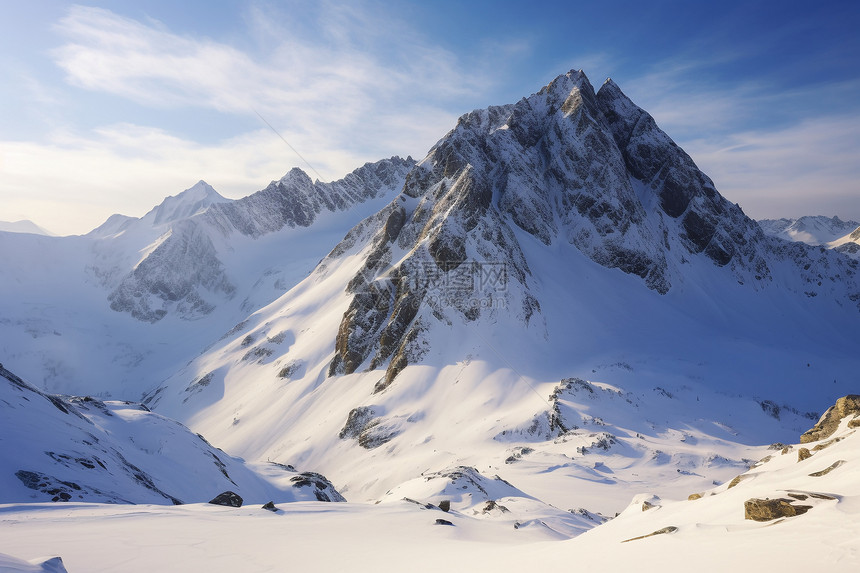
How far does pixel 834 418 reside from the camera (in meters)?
13.1

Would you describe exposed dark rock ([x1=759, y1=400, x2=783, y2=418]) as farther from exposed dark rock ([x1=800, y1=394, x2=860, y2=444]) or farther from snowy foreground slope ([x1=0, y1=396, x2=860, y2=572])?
snowy foreground slope ([x1=0, y1=396, x2=860, y2=572])

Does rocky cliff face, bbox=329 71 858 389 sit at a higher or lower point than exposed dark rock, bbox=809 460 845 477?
higher

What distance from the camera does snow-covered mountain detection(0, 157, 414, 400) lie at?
10788 cm

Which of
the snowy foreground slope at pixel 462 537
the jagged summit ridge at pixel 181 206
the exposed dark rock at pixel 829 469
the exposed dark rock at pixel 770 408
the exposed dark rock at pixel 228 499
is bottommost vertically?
the exposed dark rock at pixel 770 408

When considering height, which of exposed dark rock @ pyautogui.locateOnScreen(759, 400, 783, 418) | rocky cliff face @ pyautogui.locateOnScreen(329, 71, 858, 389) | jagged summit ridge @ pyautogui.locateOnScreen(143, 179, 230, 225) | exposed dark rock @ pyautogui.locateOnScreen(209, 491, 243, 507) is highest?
jagged summit ridge @ pyautogui.locateOnScreen(143, 179, 230, 225)

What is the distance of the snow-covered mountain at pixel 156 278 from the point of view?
108m

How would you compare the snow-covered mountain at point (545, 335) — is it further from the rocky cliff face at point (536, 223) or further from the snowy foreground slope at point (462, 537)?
the snowy foreground slope at point (462, 537)

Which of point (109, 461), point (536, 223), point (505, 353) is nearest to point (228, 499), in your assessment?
point (109, 461)

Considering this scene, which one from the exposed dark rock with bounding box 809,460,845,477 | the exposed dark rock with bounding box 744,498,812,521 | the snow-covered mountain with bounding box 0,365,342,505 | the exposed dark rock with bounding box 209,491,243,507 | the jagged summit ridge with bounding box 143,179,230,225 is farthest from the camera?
the jagged summit ridge with bounding box 143,179,230,225

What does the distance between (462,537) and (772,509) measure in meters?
8.44

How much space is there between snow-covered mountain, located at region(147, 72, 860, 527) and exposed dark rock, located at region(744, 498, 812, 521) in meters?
15.2

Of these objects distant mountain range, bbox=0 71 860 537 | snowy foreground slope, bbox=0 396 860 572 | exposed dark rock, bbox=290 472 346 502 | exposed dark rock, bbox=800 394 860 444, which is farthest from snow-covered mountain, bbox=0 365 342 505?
exposed dark rock, bbox=800 394 860 444

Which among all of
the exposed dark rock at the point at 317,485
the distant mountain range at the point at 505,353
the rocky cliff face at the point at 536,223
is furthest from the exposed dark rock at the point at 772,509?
the rocky cliff face at the point at 536,223

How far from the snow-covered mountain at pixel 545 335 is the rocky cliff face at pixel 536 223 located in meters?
0.34
